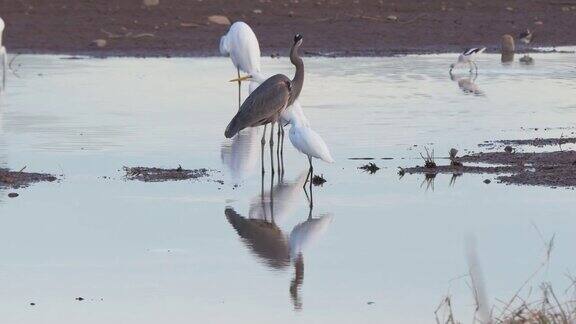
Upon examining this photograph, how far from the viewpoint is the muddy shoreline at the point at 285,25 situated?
27.6 m

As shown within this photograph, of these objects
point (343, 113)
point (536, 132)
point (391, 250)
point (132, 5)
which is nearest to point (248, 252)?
point (391, 250)

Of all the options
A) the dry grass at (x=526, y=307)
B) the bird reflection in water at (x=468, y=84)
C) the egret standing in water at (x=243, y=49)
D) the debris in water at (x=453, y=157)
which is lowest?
the dry grass at (x=526, y=307)

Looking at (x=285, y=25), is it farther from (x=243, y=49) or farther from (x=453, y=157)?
(x=453, y=157)

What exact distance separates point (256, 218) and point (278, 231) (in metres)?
0.49

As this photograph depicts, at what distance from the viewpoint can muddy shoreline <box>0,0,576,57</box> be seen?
27.6 m

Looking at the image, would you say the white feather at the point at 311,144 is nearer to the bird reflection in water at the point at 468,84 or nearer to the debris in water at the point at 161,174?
the debris in water at the point at 161,174

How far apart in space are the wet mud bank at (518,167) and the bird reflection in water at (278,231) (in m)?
1.45

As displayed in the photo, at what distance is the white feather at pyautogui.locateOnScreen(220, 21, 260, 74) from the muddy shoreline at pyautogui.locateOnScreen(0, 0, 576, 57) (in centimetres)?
825

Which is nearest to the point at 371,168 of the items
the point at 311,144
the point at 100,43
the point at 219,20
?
the point at 311,144

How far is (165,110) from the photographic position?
17.3 metres

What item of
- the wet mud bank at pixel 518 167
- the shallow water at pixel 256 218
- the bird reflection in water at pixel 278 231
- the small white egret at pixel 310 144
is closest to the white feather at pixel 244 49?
the shallow water at pixel 256 218

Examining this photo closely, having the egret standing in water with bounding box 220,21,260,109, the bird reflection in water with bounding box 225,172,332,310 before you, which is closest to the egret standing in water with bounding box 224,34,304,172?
the bird reflection in water with bounding box 225,172,332,310

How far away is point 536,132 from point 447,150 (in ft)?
5.61

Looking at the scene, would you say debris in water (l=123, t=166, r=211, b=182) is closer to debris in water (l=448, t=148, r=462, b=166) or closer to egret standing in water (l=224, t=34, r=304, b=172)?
egret standing in water (l=224, t=34, r=304, b=172)
